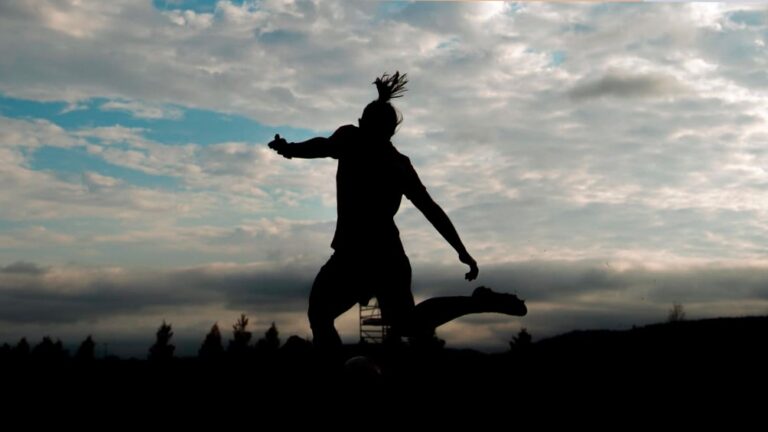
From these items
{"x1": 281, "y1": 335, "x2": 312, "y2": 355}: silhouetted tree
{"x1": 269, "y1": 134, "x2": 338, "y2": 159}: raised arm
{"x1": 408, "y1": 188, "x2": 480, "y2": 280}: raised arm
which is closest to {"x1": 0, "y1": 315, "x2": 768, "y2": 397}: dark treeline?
{"x1": 281, "y1": 335, "x2": 312, "y2": 355}: silhouetted tree

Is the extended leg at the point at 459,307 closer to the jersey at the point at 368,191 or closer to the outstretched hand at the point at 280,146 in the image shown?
the jersey at the point at 368,191

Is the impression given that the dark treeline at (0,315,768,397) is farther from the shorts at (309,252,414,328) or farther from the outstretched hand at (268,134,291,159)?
the outstretched hand at (268,134,291,159)

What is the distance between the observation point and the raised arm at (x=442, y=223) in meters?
9.11

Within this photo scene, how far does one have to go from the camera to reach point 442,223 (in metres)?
9.12

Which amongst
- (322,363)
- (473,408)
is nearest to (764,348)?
(473,408)

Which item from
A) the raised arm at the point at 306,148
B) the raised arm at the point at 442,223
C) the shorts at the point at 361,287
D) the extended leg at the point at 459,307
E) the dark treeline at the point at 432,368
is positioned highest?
the raised arm at the point at 306,148

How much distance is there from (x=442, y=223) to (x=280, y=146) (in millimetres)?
2034

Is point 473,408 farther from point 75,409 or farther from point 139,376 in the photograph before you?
point 139,376

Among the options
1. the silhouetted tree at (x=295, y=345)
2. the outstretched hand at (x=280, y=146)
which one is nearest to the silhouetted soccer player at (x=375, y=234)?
the outstretched hand at (x=280, y=146)

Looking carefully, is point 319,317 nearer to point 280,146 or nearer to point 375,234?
point 375,234

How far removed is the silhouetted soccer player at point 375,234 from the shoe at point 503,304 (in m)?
0.01

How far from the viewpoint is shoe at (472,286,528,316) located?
8500 mm

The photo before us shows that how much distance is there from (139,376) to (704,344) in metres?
9.76

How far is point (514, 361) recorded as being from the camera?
43.1 ft
